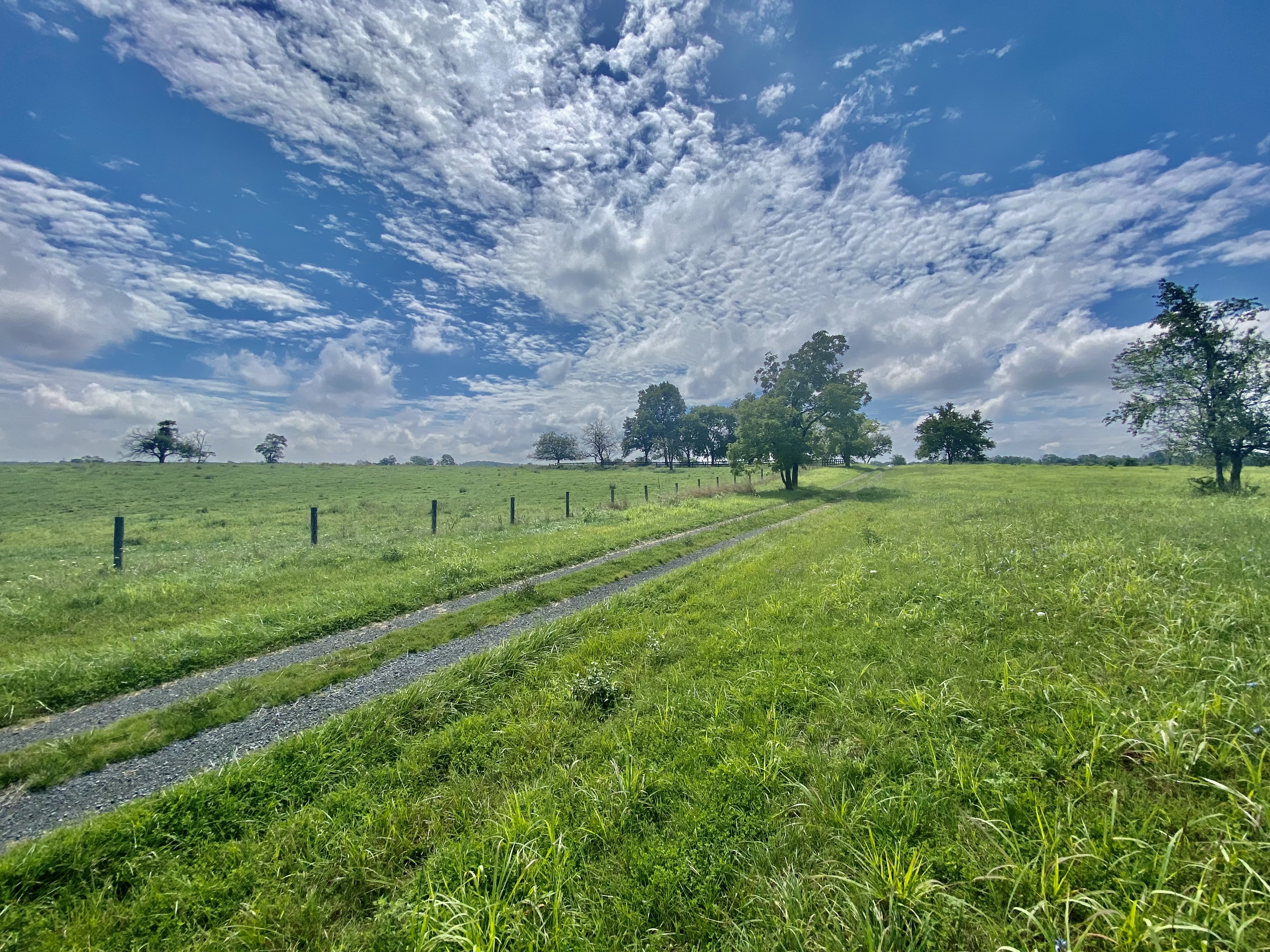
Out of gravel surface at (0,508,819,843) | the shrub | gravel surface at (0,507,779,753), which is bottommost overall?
gravel surface at (0,507,779,753)

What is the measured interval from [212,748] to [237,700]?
114 centimetres

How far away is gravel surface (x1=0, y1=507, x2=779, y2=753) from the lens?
5.75m

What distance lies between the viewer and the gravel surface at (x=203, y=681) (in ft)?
18.9

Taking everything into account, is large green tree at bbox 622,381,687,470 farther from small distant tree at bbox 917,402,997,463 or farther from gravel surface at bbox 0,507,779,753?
gravel surface at bbox 0,507,779,753

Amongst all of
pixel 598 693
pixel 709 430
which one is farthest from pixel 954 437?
pixel 598 693

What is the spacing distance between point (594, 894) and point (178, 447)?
134252 millimetres

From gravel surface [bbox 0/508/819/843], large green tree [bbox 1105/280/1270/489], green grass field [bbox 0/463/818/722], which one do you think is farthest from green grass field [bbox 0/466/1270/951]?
large green tree [bbox 1105/280/1270/489]

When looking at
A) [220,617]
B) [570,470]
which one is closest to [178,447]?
[570,470]

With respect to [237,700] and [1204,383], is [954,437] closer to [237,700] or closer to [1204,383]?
[1204,383]

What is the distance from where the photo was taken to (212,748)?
5266 mm

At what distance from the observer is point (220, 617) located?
9.31 meters

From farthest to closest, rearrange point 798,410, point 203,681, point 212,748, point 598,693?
point 798,410, point 203,681, point 598,693, point 212,748

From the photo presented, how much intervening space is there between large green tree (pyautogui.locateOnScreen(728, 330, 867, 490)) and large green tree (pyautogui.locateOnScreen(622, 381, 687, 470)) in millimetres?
59231

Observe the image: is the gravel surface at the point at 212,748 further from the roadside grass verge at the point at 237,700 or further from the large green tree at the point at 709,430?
the large green tree at the point at 709,430
